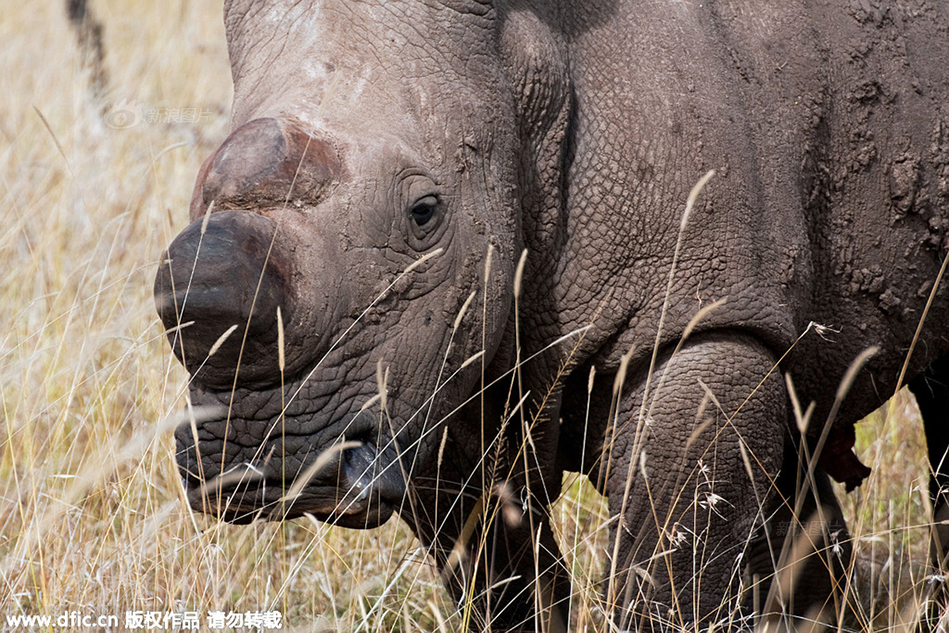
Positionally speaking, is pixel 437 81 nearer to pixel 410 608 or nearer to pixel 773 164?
pixel 773 164

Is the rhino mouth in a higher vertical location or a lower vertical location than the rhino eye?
lower

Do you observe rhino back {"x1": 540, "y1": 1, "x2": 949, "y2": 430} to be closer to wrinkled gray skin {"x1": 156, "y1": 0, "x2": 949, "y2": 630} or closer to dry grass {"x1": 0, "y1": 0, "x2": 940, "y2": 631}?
wrinkled gray skin {"x1": 156, "y1": 0, "x2": 949, "y2": 630}

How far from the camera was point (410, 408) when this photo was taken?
270cm

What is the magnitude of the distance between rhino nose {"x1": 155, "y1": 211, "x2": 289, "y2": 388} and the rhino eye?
0.35 m

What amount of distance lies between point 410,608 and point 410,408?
160 cm

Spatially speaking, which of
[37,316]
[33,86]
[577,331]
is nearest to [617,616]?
[577,331]

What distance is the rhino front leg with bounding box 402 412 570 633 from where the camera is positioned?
3354 millimetres

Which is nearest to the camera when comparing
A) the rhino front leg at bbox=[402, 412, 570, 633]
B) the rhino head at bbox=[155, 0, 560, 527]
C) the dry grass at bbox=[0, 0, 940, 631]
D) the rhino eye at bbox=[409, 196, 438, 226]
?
the rhino head at bbox=[155, 0, 560, 527]

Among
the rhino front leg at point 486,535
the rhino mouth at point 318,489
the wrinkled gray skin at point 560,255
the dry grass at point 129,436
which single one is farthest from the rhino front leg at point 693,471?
the rhino mouth at point 318,489

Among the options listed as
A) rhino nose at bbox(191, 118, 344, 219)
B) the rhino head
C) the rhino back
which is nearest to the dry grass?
the rhino head

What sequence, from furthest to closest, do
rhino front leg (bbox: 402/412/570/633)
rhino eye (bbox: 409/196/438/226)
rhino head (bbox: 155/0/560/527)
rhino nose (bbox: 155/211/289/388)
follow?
rhino front leg (bbox: 402/412/570/633) < rhino eye (bbox: 409/196/438/226) < rhino head (bbox: 155/0/560/527) < rhino nose (bbox: 155/211/289/388)

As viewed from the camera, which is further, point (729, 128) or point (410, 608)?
point (410, 608)

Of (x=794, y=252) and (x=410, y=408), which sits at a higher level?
(x=794, y=252)

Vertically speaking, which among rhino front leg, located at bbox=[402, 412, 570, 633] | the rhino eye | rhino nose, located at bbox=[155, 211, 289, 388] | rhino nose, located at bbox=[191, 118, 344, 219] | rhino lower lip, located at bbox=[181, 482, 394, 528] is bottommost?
rhino front leg, located at bbox=[402, 412, 570, 633]
